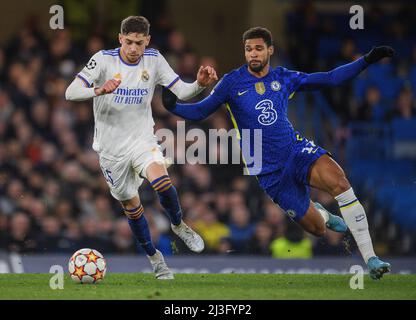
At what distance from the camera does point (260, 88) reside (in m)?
10.8

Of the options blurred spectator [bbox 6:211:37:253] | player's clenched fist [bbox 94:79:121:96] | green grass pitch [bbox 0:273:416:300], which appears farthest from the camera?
blurred spectator [bbox 6:211:37:253]

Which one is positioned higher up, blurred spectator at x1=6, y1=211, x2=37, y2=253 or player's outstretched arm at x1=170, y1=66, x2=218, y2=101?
player's outstretched arm at x1=170, y1=66, x2=218, y2=101

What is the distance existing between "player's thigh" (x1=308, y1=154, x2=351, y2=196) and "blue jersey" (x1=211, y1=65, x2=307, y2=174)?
349 millimetres

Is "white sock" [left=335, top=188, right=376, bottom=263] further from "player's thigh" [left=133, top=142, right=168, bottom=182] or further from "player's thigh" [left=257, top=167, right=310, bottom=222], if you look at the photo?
"player's thigh" [left=133, top=142, right=168, bottom=182]

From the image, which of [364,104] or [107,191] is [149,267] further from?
[364,104]

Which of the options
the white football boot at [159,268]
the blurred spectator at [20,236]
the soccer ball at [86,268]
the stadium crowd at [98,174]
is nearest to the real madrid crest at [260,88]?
the white football boot at [159,268]

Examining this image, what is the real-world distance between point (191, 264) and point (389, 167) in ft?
13.0

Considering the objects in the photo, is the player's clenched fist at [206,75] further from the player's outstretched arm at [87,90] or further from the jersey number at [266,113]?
the player's outstretched arm at [87,90]

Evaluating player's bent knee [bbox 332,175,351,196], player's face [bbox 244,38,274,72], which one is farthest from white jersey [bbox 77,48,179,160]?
player's bent knee [bbox 332,175,351,196]

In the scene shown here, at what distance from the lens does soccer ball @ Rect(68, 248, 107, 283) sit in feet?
35.2

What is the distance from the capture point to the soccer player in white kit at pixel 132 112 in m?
10.7

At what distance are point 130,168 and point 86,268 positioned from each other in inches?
41.4

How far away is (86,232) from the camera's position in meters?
15.0

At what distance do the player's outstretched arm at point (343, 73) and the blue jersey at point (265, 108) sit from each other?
0.09 metres
